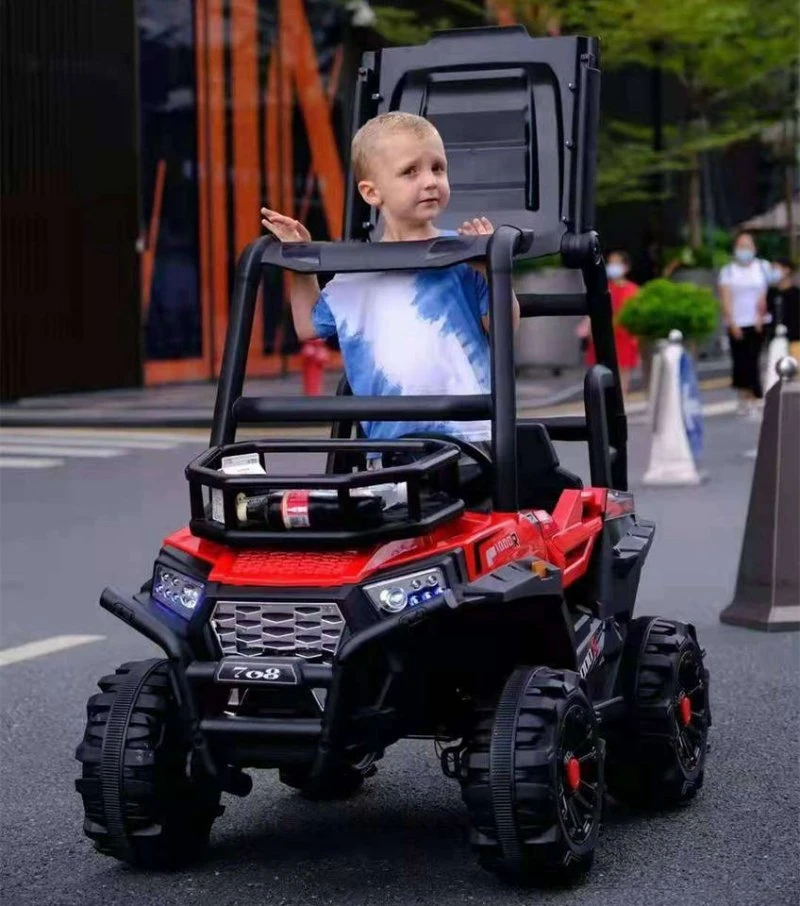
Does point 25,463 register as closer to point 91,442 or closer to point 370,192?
point 91,442

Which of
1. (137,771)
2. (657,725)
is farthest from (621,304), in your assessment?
(137,771)

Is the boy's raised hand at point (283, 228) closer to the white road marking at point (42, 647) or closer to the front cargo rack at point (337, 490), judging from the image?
the front cargo rack at point (337, 490)

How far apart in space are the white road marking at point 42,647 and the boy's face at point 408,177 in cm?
405

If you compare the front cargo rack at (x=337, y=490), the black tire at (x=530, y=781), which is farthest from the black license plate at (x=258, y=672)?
the black tire at (x=530, y=781)

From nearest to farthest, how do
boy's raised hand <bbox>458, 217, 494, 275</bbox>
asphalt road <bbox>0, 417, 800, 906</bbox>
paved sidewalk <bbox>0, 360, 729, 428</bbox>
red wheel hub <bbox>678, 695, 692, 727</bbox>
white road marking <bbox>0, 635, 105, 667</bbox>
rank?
asphalt road <bbox>0, 417, 800, 906</bbox>
boy's raised hand <bbox>458, 217, 494, 275</bbox>
red wheel hub <bbox>678, 695, 692, 727</bbox>
white road marking <bbox>0, 635, 105, 667</bbox>
paved sidewalk <bbox>0, 360, 729, 428</bbox>

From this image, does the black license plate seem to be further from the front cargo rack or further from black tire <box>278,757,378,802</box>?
black tire <box>278,757,378,802</box>

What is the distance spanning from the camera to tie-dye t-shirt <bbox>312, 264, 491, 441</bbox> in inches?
204

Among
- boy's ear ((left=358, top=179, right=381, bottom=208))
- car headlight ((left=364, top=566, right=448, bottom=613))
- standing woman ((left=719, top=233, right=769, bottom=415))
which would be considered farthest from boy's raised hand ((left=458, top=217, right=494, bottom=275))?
standing woman ((left=719, top=233, right=769, bottom=415))

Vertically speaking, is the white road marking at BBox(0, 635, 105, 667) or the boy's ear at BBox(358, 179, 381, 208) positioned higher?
the boy's ear at BBox(358, 179, 381, 208)

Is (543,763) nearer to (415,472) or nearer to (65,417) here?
(415,472)

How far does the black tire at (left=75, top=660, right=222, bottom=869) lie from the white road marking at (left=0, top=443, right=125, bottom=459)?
1372cm

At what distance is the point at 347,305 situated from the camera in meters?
5.27

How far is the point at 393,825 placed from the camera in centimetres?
567

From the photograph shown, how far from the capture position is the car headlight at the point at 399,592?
4680 millimetres
